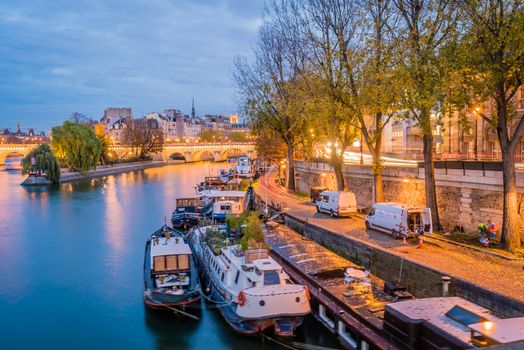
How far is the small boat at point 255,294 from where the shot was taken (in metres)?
12.1

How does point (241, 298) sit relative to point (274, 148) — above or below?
below

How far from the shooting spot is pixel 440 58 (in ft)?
49.1

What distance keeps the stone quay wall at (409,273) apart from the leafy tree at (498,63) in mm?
3275

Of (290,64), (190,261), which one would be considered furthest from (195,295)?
(290,64)

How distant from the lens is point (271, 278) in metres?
12.8

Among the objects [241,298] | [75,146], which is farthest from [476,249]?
[75,146]

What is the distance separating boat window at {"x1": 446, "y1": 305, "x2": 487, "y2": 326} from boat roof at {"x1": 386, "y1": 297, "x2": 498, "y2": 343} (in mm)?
66

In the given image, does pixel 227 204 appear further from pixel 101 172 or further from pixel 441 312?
pixel 101 172

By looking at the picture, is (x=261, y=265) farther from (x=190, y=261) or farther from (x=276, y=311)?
(x=190, y=261)

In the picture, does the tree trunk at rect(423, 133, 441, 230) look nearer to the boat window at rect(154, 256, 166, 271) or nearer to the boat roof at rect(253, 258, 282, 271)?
the boat roof at rect(253, 258, 282, 271)

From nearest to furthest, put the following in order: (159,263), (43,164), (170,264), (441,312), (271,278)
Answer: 1. (441,312)
2. (271,278)
3. (159,263)
4. (170,264)
5. (43,164)

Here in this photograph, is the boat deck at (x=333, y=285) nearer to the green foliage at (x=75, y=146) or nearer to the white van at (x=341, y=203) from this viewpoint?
the white van at (x=341, y=203)

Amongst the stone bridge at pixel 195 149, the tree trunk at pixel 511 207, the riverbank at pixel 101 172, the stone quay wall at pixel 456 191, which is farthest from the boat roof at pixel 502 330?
the stone bridge at pixel 195 149

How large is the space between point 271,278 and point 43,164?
49.7 meters
